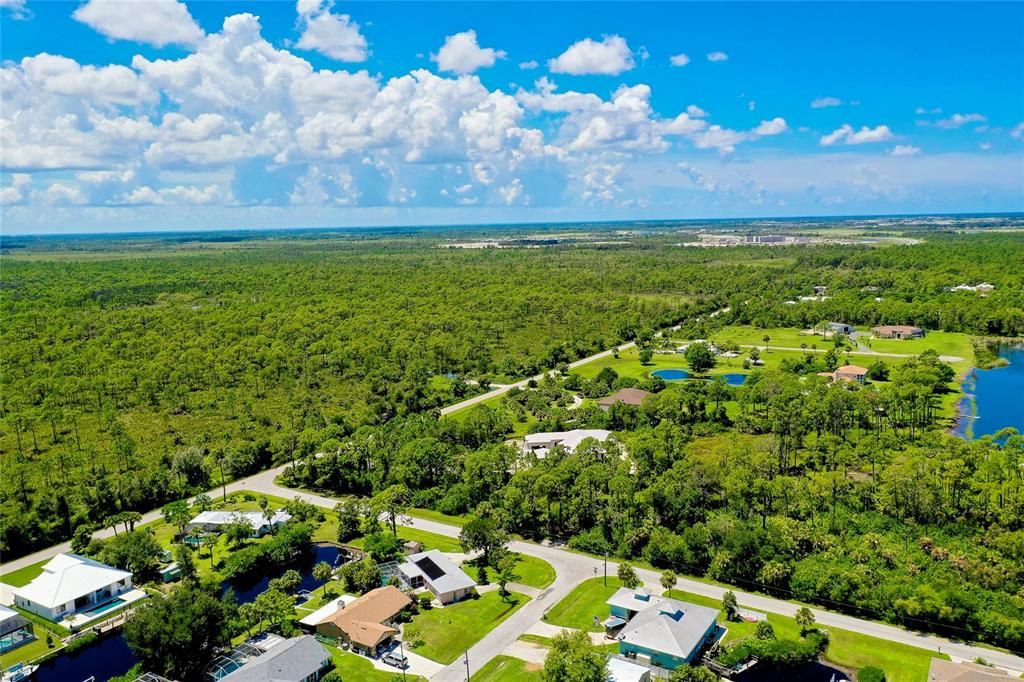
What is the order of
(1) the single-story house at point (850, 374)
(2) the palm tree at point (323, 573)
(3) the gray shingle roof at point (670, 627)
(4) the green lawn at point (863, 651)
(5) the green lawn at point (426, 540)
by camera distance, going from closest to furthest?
(4) the green lawn at point (863, 651) → (3) the gray shingle roof at point (670, 627) → (2) the palm tree at point (323, 573) → (5) the green lawn at point (426, 540) → (1) the single-story house at point (850, 374)

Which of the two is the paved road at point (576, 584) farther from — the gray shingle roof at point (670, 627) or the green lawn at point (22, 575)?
the green lawn at point (22, 575)

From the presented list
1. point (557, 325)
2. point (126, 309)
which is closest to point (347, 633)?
point (557, 325)

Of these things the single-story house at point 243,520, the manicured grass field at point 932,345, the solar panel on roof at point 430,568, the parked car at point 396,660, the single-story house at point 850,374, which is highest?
the single-story house at point 850,374

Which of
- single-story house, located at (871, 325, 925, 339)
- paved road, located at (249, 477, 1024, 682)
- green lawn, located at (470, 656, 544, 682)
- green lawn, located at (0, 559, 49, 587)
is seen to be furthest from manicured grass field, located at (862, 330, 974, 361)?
green lawn, located at (0, 559, 49, 587)

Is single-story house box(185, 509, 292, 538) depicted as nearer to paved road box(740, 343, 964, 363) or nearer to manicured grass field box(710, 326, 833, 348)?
paved road box(740, 343, 964, 363)

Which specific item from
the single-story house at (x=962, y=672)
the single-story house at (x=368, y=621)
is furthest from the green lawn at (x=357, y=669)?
the single-story house at (x=962, y=672)

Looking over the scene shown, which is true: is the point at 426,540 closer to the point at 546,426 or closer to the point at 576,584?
the point at 576,584

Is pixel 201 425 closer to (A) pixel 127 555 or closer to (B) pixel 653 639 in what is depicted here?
(A) pixel 127 555
